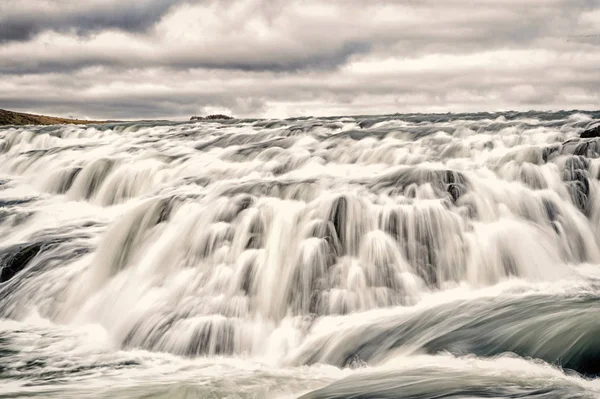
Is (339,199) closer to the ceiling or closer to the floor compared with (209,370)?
closer to the ceiling

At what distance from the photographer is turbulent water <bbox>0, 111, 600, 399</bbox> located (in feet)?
22.8

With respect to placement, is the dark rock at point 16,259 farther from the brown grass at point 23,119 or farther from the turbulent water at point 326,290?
the brown grass at point 23,119

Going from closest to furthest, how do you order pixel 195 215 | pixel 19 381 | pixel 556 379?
pixel 556 379, pixel 19 381, pixel 195 215

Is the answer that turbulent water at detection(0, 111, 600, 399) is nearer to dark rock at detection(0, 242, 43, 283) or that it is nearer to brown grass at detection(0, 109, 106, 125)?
dark rock at detection(0, 242, 43, 283)

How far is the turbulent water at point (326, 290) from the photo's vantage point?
6.96 m

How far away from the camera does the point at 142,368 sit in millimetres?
7840

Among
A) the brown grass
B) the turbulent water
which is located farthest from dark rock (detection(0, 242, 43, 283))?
the brown grass

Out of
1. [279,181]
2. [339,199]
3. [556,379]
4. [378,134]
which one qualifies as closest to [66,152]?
[378,134]

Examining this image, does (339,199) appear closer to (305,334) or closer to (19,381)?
(305,334)

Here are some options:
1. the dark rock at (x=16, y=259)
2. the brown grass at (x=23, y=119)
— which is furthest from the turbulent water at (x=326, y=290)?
the brown grass at (x=23, y=119)

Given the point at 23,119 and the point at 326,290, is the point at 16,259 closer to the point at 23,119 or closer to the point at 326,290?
the point at 326,290

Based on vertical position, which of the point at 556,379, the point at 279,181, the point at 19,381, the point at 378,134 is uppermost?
→ the point at 378,134

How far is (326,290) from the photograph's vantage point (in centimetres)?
915

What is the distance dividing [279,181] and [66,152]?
12717 mm
